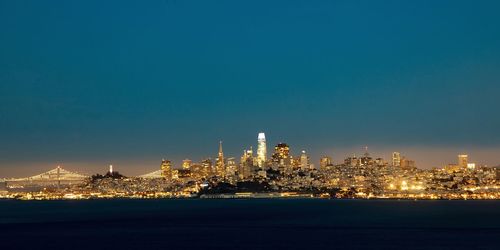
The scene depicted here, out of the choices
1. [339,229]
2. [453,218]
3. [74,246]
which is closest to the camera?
[74,246]

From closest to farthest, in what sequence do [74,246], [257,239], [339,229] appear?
1. [74,246]
2. [257,239]
3. [339,229]

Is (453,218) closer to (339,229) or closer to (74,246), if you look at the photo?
(339,229)

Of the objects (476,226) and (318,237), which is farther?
(476,226)

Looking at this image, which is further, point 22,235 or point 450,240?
point 22,235

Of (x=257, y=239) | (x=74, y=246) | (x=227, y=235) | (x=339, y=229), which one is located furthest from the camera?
(x=339, y=229)

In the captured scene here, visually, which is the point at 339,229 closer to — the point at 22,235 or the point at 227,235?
the point at 227,235

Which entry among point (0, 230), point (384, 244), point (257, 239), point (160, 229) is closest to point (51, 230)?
point (0, 230)

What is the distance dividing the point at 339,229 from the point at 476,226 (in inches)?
682

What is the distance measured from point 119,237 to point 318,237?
2083 centimetres

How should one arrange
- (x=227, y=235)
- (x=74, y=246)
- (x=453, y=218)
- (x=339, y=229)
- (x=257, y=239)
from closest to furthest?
(x=74, y=246) → (x=257, y=239) → (x=227, y=235) → (x=339, y=229) → (x=453, y=218)

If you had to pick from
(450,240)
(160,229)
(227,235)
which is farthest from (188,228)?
(450,240)

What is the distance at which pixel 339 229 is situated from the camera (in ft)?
301

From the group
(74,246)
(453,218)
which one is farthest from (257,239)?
(453,218)

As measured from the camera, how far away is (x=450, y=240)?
74438mm
